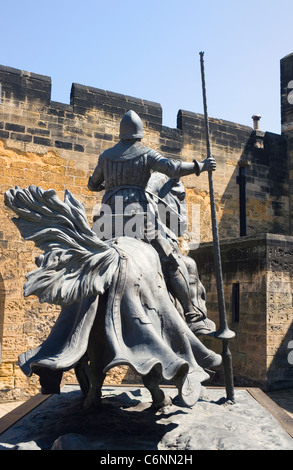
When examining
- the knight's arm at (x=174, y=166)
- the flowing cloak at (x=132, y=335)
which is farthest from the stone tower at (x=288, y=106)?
the flowing cloak at (x=132, y=335)

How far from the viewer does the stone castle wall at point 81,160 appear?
7.41 meters

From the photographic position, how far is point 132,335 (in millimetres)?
2975

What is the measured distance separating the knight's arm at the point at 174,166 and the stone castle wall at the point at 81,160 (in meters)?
4.39

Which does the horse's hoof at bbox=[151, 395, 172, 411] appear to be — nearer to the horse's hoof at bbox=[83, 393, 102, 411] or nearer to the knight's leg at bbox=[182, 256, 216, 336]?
the horse's hoof at bbox=[83, 393, 102, 411]

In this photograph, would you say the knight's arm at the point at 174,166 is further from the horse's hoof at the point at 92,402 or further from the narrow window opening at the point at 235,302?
the narrow window opening at the point at 235,302

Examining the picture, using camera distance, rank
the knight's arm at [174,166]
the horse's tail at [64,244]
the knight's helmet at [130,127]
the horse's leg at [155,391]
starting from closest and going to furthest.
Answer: the horse's tail at [64,244] → the horse's leg at [155,391] → the knight's arm at [174,166] → the knight's helmet at [130,127]

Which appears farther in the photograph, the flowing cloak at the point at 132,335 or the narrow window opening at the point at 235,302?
the narrow window opening at the point at 235,302

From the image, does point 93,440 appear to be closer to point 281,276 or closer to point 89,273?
point 89,273

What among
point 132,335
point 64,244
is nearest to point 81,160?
point 64,244

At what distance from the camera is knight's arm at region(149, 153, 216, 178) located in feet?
11.9

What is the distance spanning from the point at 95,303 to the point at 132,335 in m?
0.33

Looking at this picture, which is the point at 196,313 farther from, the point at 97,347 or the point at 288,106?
the point at 288,106
